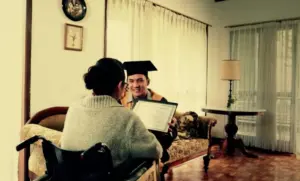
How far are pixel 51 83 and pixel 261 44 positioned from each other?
378 cm

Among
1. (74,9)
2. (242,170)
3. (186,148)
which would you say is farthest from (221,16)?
(74,9)

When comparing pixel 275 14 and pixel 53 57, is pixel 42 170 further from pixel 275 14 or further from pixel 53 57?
pixel 275 14

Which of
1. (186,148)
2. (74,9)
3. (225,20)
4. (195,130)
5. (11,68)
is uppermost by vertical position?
(225,20)

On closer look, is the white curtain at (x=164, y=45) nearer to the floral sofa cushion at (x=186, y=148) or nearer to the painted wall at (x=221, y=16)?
the painted wall at (x=221, y=16)

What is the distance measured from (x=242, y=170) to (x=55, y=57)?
8.91ft

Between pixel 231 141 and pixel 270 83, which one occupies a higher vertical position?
pixel 270 83

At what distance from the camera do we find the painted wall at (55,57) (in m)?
2.51

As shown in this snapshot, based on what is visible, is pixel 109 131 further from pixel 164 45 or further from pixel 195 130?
pixel 164 45

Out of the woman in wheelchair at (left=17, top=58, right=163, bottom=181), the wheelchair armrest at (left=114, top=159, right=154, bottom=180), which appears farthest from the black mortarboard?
the wheelchair armrest at (left=114, top=159, right=154, bottom=180)

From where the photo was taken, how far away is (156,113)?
1.75 m

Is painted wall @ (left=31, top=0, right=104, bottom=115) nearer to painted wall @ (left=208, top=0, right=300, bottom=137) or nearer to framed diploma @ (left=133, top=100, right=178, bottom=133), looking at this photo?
framed diploma @ (left=133, top=100, right=178, bottom=133)

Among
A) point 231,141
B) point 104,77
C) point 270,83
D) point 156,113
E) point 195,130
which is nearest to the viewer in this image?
point 104,77

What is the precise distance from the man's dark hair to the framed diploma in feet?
1.55

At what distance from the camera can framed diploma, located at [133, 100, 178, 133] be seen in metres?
1.72
